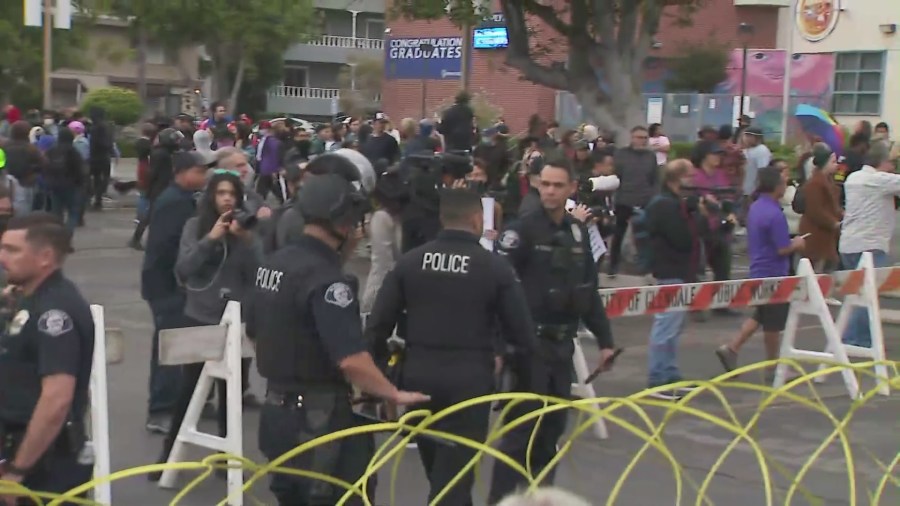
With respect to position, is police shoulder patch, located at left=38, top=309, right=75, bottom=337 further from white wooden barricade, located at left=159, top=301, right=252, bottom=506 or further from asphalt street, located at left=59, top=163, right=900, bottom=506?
white wooden barricade, located at left=159, top=301, right=252, bottom=506

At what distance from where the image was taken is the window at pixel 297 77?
7125cm

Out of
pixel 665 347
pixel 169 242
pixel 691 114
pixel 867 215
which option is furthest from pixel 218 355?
pixel 691 114

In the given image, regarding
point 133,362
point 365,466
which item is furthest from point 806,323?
point 365,466

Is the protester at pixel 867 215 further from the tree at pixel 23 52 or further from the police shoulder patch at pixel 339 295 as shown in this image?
the tree at pixel 23 52

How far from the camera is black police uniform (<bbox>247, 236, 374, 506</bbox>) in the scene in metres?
4.60

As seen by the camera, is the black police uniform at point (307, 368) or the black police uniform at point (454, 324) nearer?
the black police uniform at point (307, 368)

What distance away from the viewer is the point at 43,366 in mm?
4195

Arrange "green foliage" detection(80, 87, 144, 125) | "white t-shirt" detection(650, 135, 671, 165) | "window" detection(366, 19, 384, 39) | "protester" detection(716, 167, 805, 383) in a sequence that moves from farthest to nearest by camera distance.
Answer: "window" detection(366, 19, 384, 39), "green foliage" detection(80, 87, 144, 125), "white t-shirt" detection(650, 135, 671, 165), "protester" detection(716, 167, 805, 383)

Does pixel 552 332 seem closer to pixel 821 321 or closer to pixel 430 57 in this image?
pixel 821 321

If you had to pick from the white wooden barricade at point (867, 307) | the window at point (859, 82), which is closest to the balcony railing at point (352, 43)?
the window at point (859, 82)

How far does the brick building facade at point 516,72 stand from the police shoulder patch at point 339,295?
4030 cm

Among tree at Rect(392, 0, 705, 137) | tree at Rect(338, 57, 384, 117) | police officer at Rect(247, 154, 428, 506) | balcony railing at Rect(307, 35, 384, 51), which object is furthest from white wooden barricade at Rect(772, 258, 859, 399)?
balcony railing at Rect(307, 35, 384, 51)

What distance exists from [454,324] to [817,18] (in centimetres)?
4043

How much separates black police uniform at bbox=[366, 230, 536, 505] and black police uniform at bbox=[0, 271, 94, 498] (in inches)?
55.8
